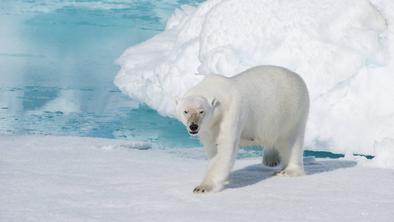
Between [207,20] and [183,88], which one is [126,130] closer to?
[183,88]

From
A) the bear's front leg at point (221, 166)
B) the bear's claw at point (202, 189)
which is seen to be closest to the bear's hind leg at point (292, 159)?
the bear's front leg at point (221, 166)

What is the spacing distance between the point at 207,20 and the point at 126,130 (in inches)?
57.9

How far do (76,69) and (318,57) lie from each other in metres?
4.88

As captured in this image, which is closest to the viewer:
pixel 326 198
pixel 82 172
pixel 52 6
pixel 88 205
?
pixel 88 205

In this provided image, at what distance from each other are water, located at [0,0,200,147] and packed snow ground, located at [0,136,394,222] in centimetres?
282

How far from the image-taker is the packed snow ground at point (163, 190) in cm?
289

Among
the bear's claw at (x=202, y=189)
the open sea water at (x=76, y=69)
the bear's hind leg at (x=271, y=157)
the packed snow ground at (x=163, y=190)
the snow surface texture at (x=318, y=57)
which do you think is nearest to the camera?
the packed snow ground at (x=163, y=190)

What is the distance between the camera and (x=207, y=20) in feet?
26.3

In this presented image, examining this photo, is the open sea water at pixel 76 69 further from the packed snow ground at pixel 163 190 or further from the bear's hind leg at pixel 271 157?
the bear's hind leg at pixel 271 157

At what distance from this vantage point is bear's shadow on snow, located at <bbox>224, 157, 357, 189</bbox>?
363 cm

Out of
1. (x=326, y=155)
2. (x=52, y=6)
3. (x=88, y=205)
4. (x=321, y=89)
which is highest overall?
(x=88, y=205)

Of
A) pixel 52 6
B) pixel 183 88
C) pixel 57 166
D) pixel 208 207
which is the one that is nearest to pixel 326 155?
pixel 183 88

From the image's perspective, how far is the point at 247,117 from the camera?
352 centimetres

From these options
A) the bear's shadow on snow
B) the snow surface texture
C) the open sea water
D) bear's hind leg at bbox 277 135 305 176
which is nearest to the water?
the open sea water
